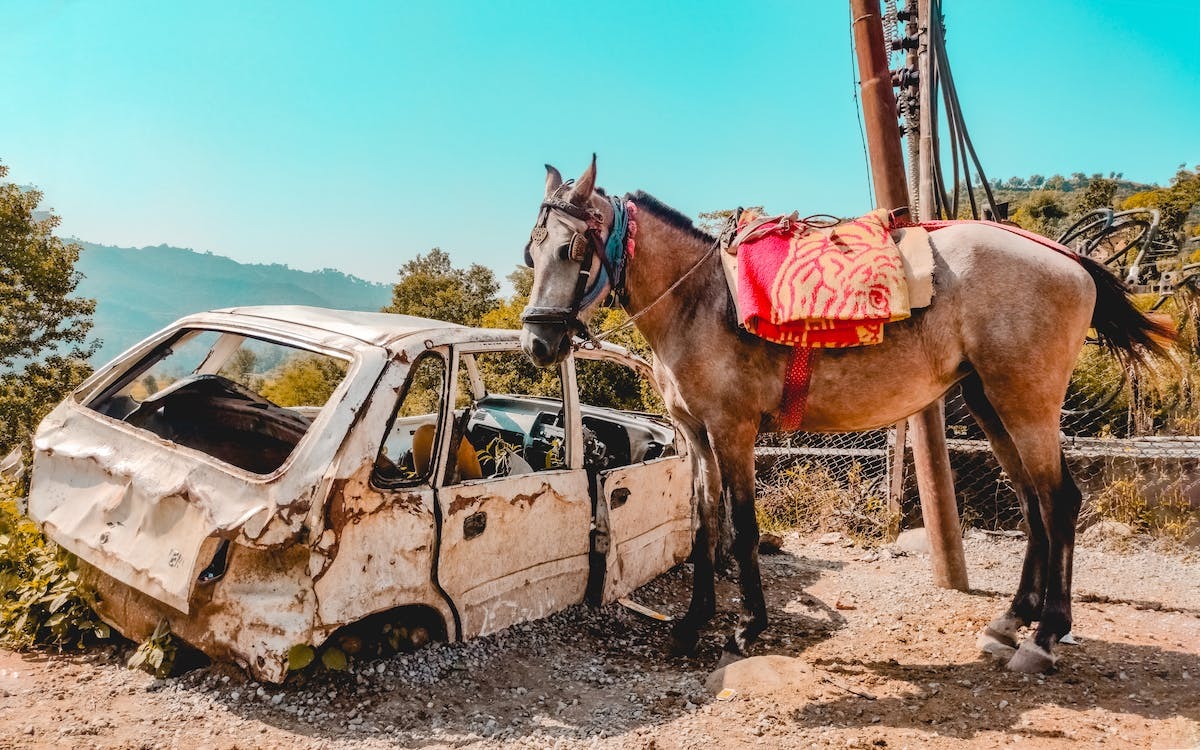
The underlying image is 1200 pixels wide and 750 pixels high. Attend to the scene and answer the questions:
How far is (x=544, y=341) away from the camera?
342 centimetres

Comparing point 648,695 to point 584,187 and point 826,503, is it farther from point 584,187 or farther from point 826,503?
point 826,503

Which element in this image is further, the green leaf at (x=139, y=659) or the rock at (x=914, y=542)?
the rock at (x=914, y=542)

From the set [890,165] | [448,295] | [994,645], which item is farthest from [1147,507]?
[448,295]

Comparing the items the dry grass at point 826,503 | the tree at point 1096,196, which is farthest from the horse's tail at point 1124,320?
the tree at point 1096,196

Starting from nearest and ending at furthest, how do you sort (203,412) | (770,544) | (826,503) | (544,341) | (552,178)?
(544,341) < (552,178) < (203,412) < (770,544) < (826,503)

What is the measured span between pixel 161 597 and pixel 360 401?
1.08 meters

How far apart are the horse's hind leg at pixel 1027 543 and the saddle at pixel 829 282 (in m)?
0.81

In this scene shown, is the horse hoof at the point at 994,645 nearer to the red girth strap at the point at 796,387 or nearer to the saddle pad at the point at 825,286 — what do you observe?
the red girth strap at the point at 796,387

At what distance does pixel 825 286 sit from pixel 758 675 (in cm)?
186

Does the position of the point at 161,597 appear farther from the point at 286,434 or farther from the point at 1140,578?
the point at 1140,578

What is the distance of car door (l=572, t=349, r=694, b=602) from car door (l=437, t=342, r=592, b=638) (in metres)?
0.19

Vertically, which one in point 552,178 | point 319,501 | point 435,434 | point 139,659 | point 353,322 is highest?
point 552,178

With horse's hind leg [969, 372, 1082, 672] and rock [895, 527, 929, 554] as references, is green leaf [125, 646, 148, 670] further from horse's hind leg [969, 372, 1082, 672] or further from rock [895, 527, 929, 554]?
rock [895, 527, 929, 554]

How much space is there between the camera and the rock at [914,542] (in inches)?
245
